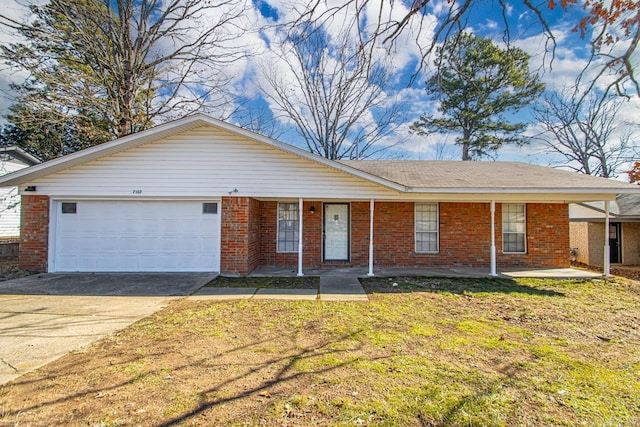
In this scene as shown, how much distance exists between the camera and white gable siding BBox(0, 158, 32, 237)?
15.5 m

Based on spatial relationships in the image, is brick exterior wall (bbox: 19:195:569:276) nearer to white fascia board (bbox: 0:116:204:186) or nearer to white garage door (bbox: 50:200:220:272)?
white garage door (bbox: 50:200:220:272)

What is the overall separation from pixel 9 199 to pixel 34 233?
10529 millimetres

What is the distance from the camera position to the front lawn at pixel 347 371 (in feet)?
8.67

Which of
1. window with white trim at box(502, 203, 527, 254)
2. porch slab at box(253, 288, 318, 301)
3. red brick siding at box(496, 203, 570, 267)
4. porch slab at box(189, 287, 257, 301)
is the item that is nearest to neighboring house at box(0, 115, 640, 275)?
red brick siding at box(496, 203, 570, 267)

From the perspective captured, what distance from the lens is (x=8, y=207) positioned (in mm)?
15781

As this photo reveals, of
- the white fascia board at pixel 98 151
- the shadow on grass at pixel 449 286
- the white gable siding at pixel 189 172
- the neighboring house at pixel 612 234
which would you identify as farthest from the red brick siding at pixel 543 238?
the white fascia board at pixel 98 151

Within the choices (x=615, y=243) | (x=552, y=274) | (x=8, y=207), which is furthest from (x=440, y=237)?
(x=8, y=207)

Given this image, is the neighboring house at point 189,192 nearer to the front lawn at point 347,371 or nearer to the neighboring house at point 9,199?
the front lawn at point 347,371

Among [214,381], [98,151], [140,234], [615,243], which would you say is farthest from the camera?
[615,243]

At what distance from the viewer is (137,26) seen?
51.3 ft

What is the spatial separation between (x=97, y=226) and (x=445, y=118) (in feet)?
63.4

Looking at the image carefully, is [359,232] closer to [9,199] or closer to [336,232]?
[336,232]

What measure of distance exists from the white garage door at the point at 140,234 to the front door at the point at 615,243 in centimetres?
1748

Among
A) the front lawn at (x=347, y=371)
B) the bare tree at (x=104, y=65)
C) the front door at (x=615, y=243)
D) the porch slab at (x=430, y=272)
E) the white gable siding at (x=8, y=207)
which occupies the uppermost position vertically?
the bare tree at (x=104, y=65)
